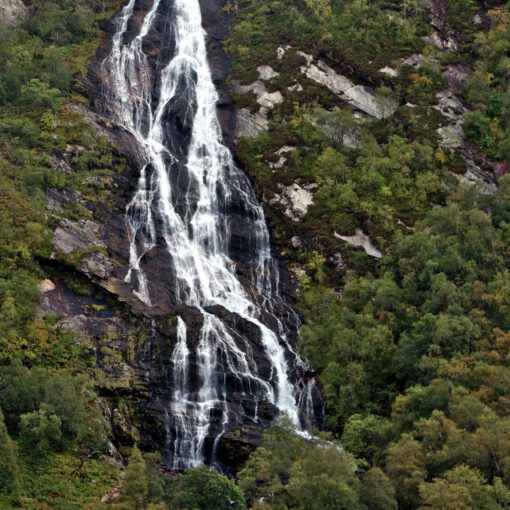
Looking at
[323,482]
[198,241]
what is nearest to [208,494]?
[323,482]

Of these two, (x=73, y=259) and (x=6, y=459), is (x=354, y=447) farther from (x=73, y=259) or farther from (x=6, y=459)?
(x=73, y=259)

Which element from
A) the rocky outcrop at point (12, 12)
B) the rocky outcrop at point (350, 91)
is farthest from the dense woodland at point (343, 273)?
the rocky outcrop at point (12, 12)

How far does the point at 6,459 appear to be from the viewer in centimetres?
3155

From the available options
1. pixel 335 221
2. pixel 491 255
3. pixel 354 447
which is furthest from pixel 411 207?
pixel 354 447

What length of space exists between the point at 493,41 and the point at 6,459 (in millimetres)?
49297

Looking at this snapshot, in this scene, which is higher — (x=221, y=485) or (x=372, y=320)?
(x=372, y=320)

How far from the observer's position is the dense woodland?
31875mm

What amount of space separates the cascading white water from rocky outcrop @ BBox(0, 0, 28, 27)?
760cm

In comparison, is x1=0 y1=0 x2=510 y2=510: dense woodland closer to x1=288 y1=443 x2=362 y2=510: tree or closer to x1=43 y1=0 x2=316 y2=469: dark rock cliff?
x1=288 y1=443 x2=362 y2=510: tree

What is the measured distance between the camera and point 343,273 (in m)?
49.1

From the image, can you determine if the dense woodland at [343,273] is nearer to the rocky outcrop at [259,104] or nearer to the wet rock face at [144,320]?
the rocky outcrop at [259,104]

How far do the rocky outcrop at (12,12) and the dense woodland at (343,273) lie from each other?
0.93 m

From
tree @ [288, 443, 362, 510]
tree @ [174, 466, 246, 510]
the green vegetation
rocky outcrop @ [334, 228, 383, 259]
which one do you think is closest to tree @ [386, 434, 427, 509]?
the green vegetation

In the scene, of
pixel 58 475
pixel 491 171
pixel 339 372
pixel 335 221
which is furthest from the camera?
pixel 491 171
